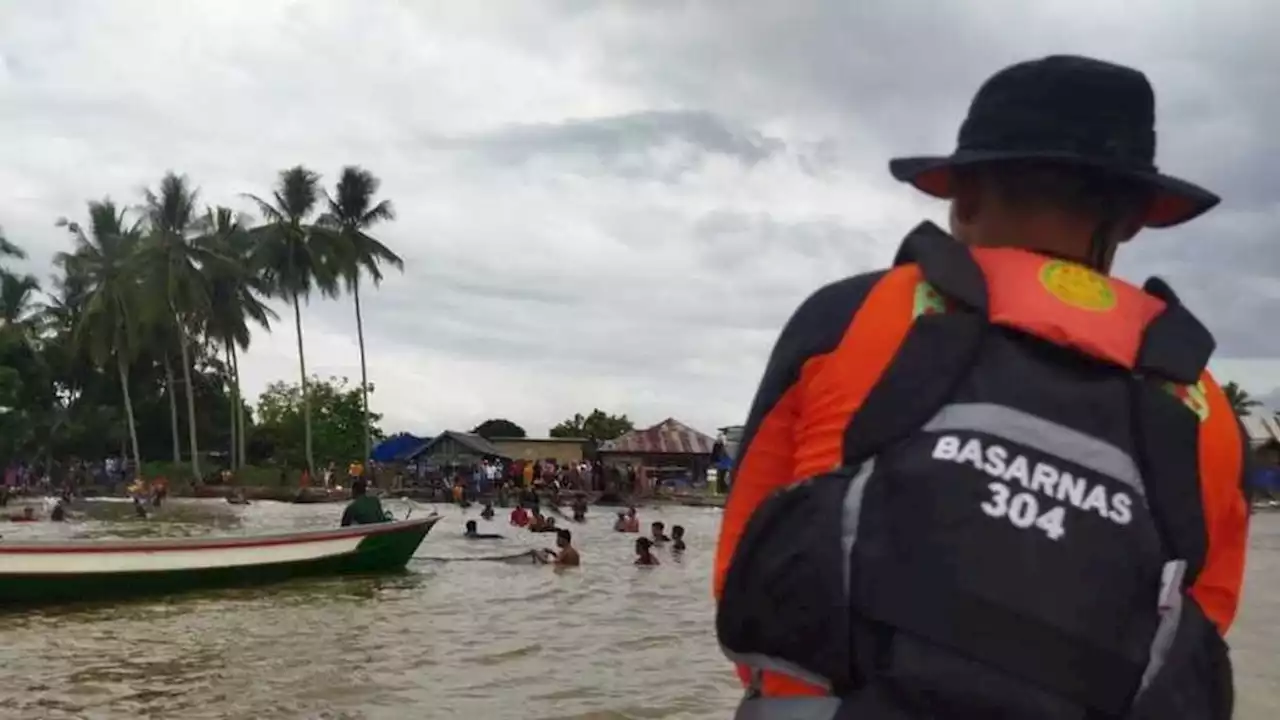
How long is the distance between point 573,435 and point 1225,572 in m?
71.3

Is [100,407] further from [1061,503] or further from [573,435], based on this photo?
[1061,503]

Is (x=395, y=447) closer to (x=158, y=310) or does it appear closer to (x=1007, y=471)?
(x=158, y=310)

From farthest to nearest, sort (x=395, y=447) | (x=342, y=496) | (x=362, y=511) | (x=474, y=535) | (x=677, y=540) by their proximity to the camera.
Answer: (x=395, y=447) < (x=342, y=496) < (x=474, y=535) < (x=677, y=540) < (x=362, y=511)

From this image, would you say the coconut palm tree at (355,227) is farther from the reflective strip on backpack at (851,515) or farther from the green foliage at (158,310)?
the reflective strip on backpack at (851,515)

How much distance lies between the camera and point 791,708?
153cm

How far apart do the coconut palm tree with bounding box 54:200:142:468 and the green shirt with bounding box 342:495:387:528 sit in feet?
92.7

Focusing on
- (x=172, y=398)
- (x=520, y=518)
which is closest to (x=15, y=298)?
(x=172, y=398)

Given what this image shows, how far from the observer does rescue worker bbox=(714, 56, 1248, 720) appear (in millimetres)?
1427

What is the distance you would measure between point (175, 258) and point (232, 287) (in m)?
3.07

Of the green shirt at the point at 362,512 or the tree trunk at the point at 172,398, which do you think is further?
the tree trunk at the point at 172,398

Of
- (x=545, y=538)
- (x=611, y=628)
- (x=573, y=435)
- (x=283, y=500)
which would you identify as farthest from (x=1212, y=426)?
(x=573, y=435)

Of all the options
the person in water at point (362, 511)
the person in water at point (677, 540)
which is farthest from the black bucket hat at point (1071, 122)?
the person in water at point (677, 540)

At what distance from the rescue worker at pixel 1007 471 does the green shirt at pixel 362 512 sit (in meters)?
15.4

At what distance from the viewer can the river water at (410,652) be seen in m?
8.59
